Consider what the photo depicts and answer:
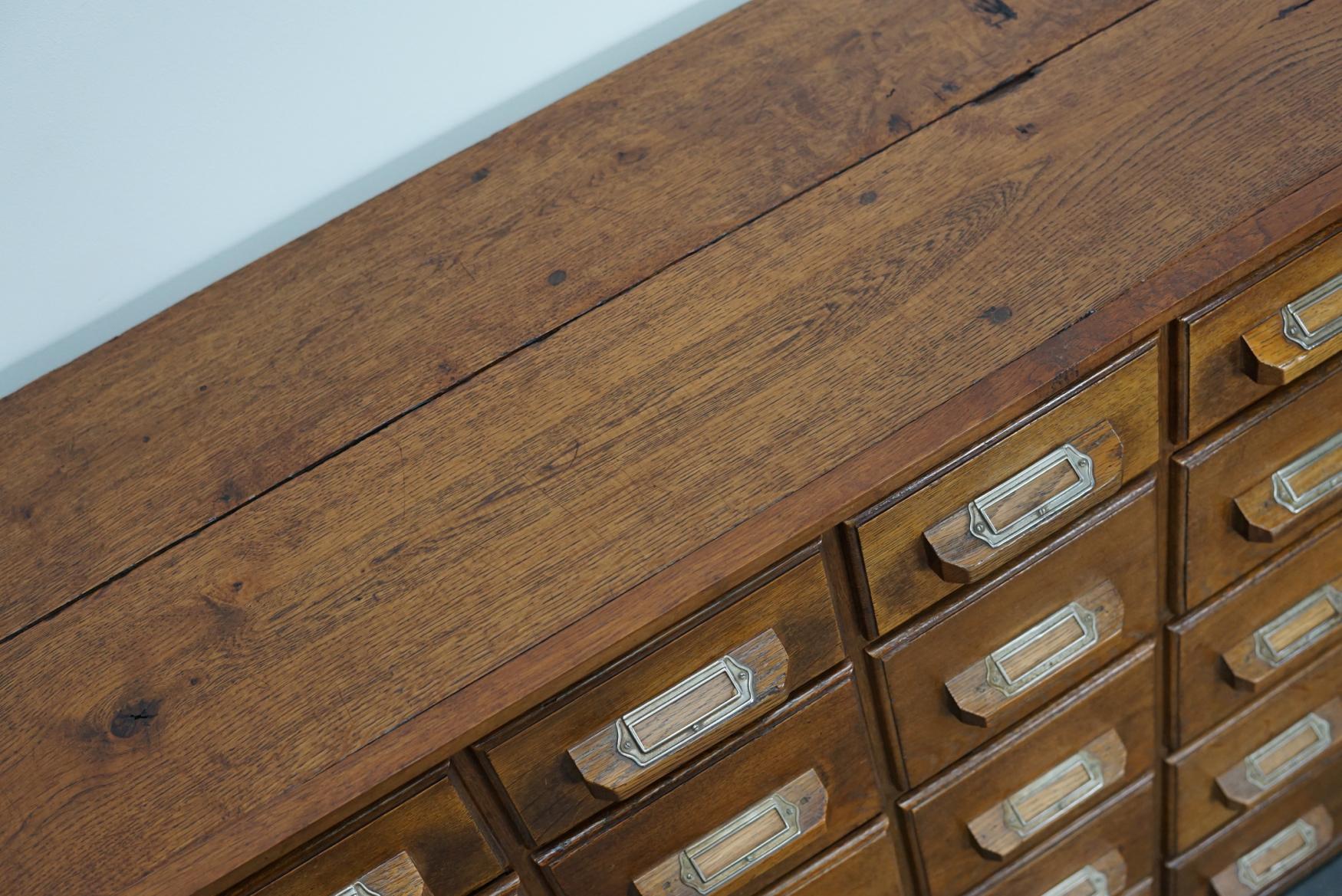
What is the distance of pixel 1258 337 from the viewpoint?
100 cm

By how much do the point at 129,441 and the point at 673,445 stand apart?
44 centimetres

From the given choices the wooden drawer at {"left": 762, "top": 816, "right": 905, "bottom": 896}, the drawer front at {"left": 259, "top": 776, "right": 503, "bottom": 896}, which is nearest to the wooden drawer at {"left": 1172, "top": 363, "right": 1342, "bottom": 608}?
the wooden drawer at {"left": 762, "top": 816, "right": 905, "bottom": 896}

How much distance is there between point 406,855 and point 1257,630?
0.80 meters

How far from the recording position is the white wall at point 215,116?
1.08 metres

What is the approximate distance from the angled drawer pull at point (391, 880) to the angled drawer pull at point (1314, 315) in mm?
738

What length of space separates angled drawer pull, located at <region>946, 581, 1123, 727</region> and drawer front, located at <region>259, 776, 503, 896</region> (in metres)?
0.40

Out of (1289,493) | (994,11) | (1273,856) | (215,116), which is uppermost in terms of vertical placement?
(215,116)

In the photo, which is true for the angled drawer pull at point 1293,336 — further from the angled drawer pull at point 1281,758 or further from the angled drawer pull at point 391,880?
the angled drawer pull at point 391,880

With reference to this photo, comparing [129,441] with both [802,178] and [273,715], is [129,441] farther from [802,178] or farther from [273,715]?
[802,178]

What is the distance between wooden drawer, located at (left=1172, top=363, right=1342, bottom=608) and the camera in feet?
3.50

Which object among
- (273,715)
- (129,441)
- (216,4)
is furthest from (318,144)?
(273,715)

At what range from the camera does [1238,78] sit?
1.05m

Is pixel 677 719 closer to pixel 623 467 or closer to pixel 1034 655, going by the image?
pixel 623 467

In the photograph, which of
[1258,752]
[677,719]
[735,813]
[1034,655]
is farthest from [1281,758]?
[677,719]
